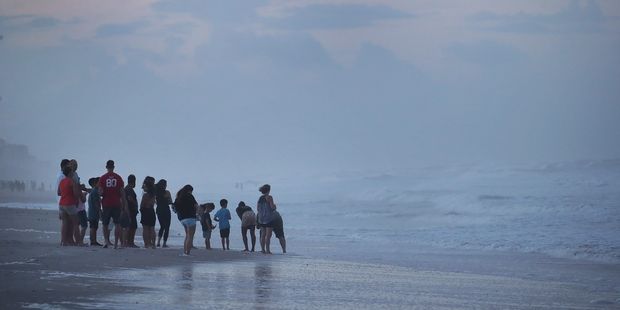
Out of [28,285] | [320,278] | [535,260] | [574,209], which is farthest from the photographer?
[574,209]

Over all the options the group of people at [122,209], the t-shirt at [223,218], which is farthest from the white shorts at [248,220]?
the group of people at [122,209]

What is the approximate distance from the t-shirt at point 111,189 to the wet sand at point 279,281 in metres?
0.91

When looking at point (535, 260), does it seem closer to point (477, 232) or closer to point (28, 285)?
point (477, 232)

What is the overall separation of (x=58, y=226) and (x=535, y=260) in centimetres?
1380

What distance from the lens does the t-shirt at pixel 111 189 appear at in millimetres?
16500

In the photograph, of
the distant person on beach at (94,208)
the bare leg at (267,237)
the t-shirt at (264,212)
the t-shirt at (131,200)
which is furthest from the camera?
the t-shirt at (264,212)

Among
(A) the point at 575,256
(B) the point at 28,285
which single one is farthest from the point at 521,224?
(B) the point at 28,285

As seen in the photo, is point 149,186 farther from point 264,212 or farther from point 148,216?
point 264,212

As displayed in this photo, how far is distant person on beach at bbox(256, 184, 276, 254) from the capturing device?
757 inches

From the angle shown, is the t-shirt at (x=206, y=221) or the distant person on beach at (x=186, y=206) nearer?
the distant person on beach at (x=186, y=206)

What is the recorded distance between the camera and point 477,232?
2717 centimetres

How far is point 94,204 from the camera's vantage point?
17.6 metres

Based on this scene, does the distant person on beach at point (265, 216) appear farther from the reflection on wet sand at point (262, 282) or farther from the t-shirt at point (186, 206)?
the reflection on wet sand at point (262, 282)

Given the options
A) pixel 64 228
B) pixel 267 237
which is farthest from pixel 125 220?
pixel 267 237
